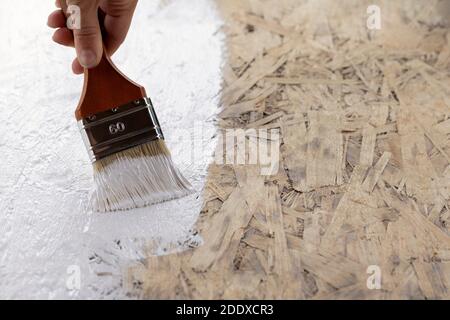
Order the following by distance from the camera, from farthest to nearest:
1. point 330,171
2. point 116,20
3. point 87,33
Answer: point 116,20, point 330,171, point 87,33

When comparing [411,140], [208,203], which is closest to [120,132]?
[208,203]

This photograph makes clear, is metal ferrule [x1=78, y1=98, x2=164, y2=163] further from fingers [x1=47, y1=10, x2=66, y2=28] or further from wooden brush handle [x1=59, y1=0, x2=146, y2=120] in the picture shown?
fingers [x1=47, y1=10, x2=66, y2=28]

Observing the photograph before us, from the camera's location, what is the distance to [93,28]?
1.57 m

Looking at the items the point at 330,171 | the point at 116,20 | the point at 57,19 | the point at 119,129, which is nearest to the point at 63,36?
the point at 57,19

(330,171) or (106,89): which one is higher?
(106,89)

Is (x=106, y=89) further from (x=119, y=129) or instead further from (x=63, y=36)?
(x=63, y=36)

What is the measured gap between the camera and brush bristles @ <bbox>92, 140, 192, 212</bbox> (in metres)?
1.56

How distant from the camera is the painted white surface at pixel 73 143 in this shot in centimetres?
144

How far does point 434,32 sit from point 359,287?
4.02 ft

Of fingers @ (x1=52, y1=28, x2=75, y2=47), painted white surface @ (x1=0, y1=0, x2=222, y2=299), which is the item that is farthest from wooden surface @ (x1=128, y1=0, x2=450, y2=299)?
fingers @ (x1=52, y1=28, x2=75, y2=47)

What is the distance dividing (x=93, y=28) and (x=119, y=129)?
246 mm

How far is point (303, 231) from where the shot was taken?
1497 millimetres

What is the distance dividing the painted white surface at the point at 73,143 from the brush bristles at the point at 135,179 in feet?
0.09

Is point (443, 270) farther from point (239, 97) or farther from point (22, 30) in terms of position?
point (22, 30)
